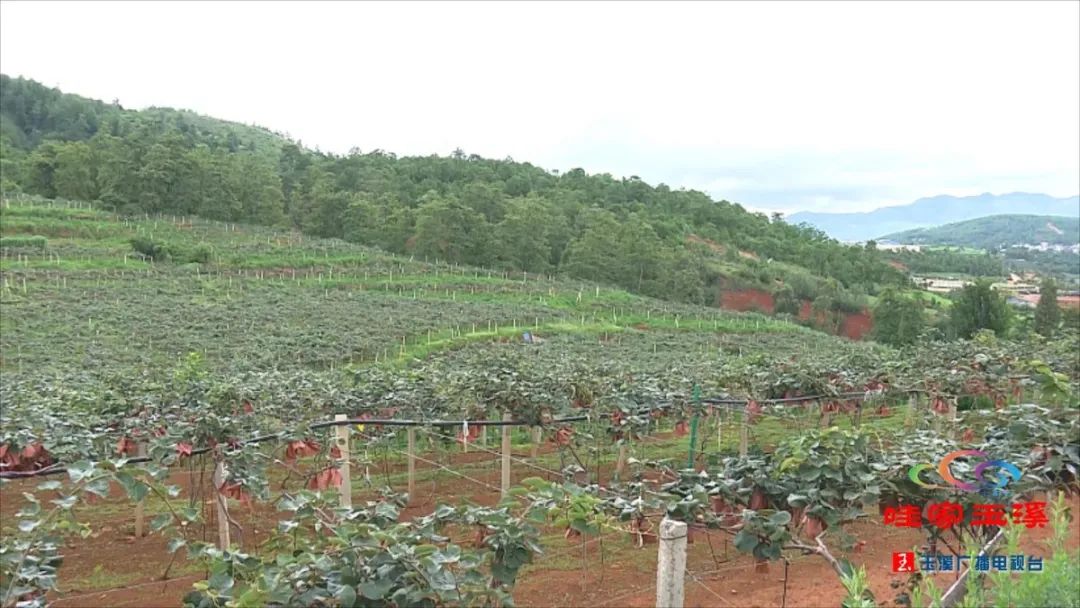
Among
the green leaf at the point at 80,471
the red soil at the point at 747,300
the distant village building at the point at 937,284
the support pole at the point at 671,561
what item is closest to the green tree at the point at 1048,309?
the red soil at the point at 747,300

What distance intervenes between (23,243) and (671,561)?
3972cm

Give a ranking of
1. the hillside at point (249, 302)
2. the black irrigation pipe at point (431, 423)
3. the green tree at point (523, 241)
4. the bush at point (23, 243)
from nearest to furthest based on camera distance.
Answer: the black irrigation pipe at point (431, 423)
the hillside at point (249, 302)
the bush at point (23, 243)
the green tree at point (523, 241)

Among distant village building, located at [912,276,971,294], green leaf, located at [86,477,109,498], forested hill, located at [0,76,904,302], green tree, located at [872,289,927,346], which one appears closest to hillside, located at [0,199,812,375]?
forested hill, located at [0,76,904,302]

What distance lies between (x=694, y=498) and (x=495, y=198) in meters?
53.6

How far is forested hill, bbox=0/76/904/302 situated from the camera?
46594 mm

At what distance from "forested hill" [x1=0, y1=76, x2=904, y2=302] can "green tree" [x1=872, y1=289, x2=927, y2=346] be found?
11.7m

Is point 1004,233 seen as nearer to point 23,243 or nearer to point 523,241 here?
point 523,241

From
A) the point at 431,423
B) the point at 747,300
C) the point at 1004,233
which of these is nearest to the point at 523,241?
the point at 747,300

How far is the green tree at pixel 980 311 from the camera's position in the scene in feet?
108

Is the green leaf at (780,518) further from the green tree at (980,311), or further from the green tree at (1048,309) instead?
the green tree at (980,311)

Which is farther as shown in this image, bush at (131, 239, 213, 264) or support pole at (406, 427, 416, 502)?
bush at (131, 239, 213, 264)

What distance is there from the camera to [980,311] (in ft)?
110

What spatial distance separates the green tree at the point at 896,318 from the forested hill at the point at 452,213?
11.7 meters

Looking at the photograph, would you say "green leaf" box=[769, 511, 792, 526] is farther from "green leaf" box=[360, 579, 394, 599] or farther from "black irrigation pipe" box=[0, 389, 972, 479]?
"black irrigation pipe" box=[0, 389, 972, 479]
